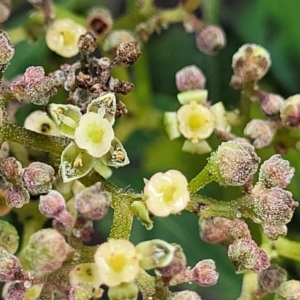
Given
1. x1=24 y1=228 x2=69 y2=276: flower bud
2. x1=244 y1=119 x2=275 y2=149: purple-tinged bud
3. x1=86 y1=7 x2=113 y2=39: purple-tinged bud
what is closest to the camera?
x1=24 y1=228 x2=69 y2=276: flower bud

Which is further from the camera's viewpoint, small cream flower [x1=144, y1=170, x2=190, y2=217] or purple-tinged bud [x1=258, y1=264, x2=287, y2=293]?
purple-tinged bud [x1=258, y1=264, x2=287, y2=293]

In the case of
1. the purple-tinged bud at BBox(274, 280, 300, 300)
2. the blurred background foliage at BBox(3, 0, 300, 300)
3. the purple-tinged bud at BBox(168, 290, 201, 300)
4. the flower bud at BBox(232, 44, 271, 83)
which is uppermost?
the flower bud at BBox(232, 44, 271, 83)

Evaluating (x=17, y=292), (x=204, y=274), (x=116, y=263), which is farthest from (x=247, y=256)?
(x=17, y=292)

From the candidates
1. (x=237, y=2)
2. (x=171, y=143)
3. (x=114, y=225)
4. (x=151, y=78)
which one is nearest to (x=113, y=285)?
(x=114, y=225)

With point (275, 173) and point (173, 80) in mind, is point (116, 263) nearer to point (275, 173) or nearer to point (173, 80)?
point (275, 173)

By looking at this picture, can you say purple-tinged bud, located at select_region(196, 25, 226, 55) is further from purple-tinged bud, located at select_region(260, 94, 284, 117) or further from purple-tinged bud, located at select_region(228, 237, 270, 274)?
purple-tinged bud, located at select_region(228, 237, 270, 274)

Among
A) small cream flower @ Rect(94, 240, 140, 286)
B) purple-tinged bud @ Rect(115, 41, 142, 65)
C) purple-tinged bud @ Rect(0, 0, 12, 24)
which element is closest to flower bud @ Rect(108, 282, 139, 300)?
small cream flower @ Rect(94, 240, 140, 286)

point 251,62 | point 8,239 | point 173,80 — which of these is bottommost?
point 173,80
